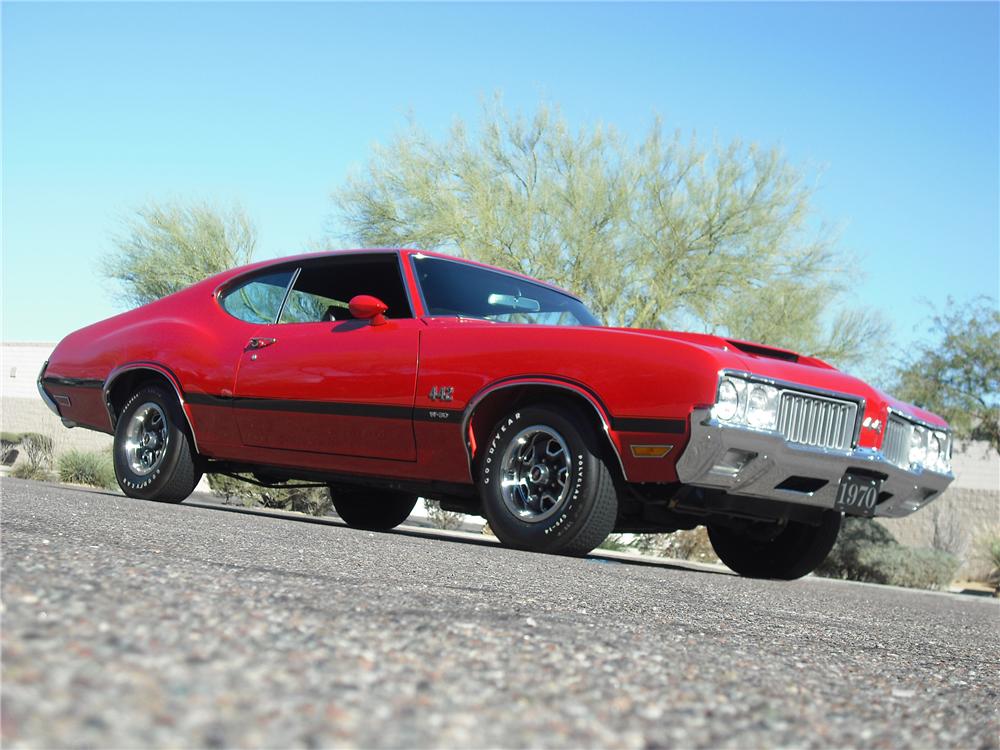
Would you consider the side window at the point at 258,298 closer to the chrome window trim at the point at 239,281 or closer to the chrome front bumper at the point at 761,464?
the chrome window trim at the point at 239,281

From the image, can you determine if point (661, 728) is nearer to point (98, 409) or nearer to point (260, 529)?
point (260, 529)

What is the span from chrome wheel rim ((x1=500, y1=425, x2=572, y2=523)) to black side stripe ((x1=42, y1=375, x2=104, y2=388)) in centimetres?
355

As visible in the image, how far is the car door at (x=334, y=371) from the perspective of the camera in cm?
626

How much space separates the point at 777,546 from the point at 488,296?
7.80 feet

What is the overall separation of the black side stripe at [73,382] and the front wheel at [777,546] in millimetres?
4287

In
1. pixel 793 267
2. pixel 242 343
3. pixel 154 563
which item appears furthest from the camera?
pixel 793 267

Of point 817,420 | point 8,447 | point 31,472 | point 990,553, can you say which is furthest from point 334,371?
point 8,447

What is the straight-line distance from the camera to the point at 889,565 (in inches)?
573

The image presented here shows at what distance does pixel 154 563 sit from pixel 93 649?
1.23m

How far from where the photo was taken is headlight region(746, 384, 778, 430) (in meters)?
5.45

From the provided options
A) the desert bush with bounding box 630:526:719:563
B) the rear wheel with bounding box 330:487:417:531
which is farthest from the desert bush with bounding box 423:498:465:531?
the rear wheel with bounding box 330:487:417:531

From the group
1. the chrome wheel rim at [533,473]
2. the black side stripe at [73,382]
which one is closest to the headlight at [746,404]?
the chrome wheel rim at [533,473]

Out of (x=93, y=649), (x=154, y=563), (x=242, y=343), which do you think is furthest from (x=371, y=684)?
(x=242, y=343)

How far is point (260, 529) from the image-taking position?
18.1 feet
